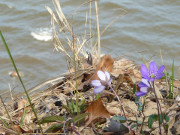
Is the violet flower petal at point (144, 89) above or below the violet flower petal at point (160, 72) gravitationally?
below

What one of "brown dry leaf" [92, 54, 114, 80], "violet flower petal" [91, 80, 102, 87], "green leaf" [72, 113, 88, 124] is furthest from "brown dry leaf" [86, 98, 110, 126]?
"brown dry leaf" [92, 54, 114, 80]

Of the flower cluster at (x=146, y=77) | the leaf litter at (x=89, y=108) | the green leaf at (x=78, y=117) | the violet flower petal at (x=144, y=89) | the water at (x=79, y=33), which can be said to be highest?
the flower cluster at (x=146, y=77)

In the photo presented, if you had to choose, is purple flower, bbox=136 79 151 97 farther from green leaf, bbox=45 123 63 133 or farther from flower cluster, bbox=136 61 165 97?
green leaf, bbox=45 123 63 133

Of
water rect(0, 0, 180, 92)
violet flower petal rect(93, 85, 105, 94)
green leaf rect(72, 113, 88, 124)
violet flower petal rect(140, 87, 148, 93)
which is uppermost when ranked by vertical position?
violet flower petal rect(140, 87, 148, 93)

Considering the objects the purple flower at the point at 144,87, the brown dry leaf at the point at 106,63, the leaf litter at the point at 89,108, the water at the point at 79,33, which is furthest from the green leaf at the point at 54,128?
the water at the point at 79,33

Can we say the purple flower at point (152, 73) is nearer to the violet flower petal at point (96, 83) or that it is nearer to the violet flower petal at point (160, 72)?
the violet flower petal at point (160, 72)

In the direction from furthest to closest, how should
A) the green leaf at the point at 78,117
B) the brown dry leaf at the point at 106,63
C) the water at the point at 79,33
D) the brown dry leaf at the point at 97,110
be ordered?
the water at the point at 79,33 < the brown dry leaf at the point at 106,63 < the brown dry leaf at the point at 97,110 < the green leaf at the point at 78,117

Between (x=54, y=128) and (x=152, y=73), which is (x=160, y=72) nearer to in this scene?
(x=152, y=73)
